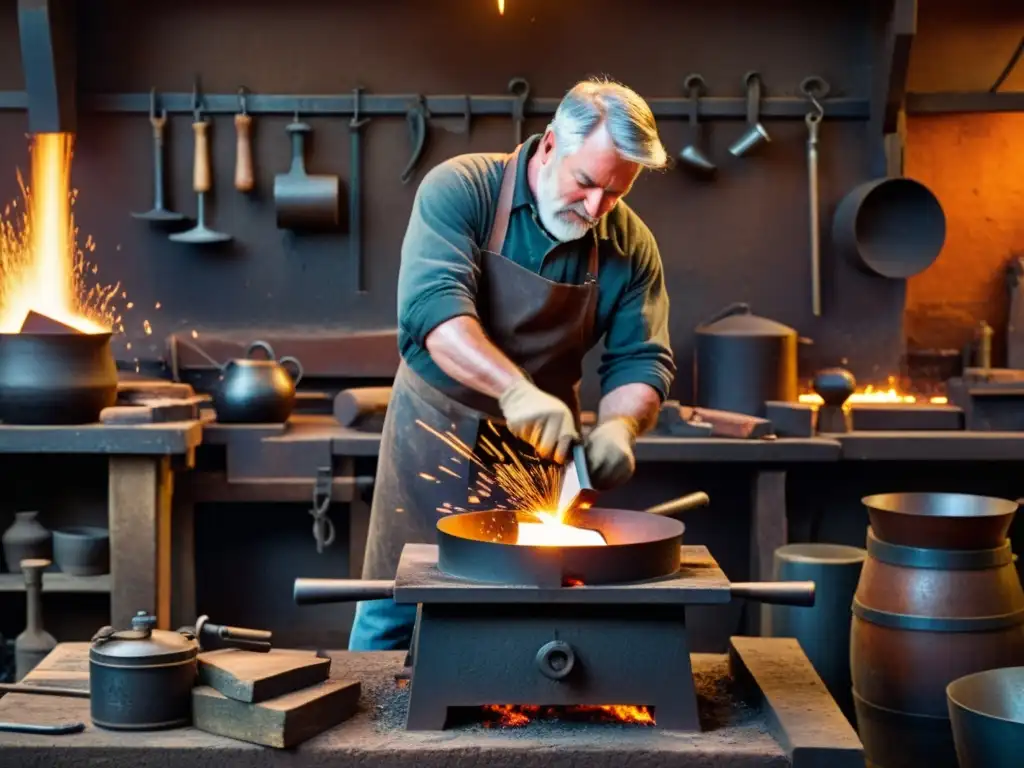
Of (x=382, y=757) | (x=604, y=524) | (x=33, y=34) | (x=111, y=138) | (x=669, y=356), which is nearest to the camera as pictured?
(x=382, y=757)

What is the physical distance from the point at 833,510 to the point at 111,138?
119 inches

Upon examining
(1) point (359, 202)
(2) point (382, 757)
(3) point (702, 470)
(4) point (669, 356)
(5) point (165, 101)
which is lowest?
(2) point (382, 757)

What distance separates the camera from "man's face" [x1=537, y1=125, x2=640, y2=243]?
2662 millimetres

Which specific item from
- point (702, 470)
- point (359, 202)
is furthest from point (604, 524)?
point (359, 202)

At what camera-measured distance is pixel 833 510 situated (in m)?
4.97

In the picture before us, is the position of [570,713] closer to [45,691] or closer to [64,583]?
[45,691]

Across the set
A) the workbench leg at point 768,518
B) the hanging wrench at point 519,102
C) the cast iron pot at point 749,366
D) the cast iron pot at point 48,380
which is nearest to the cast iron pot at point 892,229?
the cast iron pot at point 749,366

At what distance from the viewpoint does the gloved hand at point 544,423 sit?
2.46 m

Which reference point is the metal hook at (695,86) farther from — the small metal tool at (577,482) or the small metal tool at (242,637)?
the small metal tool at (242,637)

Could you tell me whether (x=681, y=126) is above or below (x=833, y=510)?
above

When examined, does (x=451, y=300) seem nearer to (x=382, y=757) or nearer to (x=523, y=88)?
(x=382, y=757)

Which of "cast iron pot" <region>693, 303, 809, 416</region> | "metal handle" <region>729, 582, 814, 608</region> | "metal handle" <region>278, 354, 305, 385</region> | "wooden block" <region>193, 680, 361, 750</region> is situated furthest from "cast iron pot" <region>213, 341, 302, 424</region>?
"metal handle" <region>729, 582, 814, 608</region>

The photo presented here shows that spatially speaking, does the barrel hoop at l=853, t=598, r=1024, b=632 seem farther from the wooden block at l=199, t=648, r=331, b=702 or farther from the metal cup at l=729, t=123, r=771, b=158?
the metal cup at l=729, t=123, r=771, b=158

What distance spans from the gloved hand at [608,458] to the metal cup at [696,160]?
2592 millimetres
